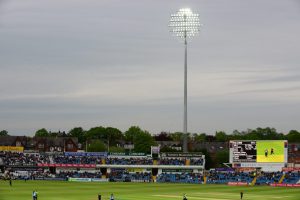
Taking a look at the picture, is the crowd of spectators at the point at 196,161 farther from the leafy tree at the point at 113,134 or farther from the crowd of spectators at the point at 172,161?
the leafy tree at the point at 113,134

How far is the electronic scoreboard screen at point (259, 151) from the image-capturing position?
75188 millimetres

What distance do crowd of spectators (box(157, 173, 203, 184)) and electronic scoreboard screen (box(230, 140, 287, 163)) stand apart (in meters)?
5.78

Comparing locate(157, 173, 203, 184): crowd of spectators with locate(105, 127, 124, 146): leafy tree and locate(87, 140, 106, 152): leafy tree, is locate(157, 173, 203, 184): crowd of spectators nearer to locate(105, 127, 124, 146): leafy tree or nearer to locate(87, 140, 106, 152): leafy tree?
locate(87, 140, 106, 152): leafy tree

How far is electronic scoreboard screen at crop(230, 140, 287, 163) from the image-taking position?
75188 millimetres

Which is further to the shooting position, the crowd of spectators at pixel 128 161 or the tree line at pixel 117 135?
the tree line at pixel 117 135

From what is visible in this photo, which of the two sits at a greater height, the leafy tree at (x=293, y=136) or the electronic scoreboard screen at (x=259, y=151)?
the leafy tree at (x=293, y=136)

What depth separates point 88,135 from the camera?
554ft

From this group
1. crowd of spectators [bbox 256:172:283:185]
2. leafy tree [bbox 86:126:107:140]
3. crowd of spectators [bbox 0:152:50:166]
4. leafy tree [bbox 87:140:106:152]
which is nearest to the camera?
crowd of spectators [bbox 256:172:283:185]

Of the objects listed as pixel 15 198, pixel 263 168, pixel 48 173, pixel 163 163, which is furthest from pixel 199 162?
pixel 15 198

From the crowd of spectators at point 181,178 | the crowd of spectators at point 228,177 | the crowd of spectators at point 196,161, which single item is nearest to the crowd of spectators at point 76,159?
the crowd of spectators at point 181,178

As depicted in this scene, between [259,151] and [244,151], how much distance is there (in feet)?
6.53

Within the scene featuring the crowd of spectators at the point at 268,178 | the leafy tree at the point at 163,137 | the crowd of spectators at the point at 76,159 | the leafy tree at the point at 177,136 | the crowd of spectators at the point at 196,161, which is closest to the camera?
the crowd of spectators at the point at 268,178

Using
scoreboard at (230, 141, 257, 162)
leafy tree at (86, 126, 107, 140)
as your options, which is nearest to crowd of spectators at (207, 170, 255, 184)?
scoreboard at (230, 141, 257, 162)

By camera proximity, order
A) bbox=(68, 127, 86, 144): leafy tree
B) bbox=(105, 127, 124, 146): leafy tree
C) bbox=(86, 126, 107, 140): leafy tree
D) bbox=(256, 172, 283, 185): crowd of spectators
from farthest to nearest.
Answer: bbox=(105, 127, 124, 146): leafy tree < bbox=(86, 126, 107, 140): leafy tree < bbox=(68, 127, 86, 144): leafy tree < bbox=(256, 172, 283, 185): crowd of spectators
